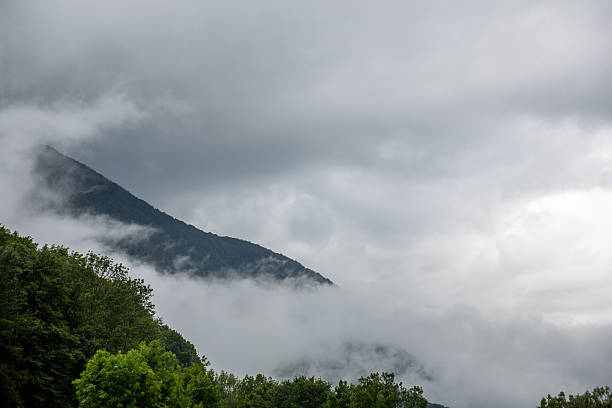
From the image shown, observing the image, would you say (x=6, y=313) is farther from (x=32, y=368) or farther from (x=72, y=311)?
(x=72, y=311)

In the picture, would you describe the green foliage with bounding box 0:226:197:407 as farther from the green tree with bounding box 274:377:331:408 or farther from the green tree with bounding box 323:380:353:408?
the green tree with bounding box 274:377:331:408

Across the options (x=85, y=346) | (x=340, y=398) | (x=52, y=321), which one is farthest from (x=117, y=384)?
(x=340, y=398)

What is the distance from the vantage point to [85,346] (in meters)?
53.9

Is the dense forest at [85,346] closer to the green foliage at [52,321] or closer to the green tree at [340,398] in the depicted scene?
the green foliage at [52,321]

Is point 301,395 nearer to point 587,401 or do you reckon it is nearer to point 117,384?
point 587,401

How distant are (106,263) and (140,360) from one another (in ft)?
98.3

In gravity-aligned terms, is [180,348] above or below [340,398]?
above

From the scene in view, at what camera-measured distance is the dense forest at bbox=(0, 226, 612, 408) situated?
131 ft

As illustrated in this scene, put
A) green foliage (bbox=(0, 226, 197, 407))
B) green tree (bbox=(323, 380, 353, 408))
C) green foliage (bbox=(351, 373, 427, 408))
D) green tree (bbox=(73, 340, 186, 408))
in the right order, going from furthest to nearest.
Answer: green tree (bbox=(323, 380, 353, 408)), green foliage (bbox=(351, 373, 427, 408)), green foliage (bbox=(0, 226, 197, 407)), green tree (bbox=(73, 340, 186, 408))

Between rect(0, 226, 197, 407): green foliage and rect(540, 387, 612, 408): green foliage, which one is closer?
rect(0, 226, 197, 407): green foliage

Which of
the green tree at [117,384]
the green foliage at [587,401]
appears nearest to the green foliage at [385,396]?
the green foliage at [587,401]

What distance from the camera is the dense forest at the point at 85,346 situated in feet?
131

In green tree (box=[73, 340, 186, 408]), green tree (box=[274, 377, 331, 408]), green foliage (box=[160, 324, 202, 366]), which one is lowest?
green tree (box=[73, 340, 186, 408])

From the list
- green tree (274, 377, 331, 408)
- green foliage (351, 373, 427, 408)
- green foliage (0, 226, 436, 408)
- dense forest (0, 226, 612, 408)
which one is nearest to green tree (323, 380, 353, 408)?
green foliage (351, 373, 427, 408)
